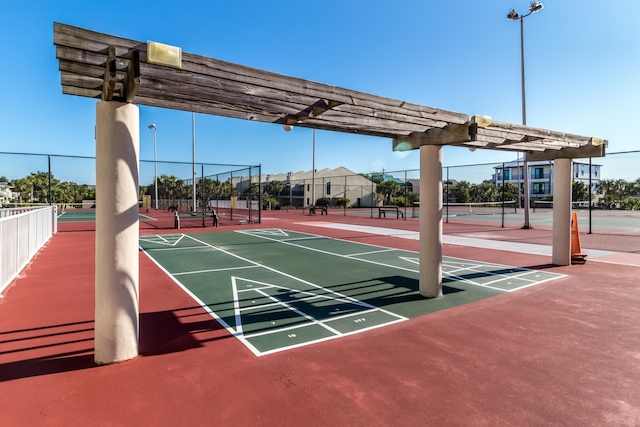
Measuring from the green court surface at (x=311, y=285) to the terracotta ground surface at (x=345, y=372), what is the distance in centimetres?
39

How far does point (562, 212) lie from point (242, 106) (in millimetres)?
10061

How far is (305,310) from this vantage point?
Result: 21.8 ft

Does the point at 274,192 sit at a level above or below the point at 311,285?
above

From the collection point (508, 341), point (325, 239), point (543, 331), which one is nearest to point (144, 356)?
point (508, 341)

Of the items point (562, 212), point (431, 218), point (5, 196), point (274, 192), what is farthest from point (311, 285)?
point (274, 192)

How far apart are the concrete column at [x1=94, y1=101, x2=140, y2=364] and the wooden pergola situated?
0.02m

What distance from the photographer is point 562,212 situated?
10758 mm

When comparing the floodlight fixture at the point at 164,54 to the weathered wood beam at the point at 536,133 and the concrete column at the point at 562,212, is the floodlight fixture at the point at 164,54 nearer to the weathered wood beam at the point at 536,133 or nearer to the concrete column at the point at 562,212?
the weathered wood beam at the point at 536,133

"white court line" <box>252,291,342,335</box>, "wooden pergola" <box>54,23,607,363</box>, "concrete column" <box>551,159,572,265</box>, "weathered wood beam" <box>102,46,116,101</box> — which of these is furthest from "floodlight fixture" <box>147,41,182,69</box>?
"concrete column" <box>551,159,572,265</box>

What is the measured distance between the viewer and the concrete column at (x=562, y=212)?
10695 mm

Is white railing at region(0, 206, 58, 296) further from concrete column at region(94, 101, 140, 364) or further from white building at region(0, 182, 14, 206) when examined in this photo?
white building at region(0, 182, 14, 206)

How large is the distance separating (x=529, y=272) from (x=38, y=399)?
10.7 m

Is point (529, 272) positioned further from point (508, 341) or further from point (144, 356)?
point (144, 356)

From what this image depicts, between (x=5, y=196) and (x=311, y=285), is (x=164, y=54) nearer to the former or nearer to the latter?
(x=311, y=285)
